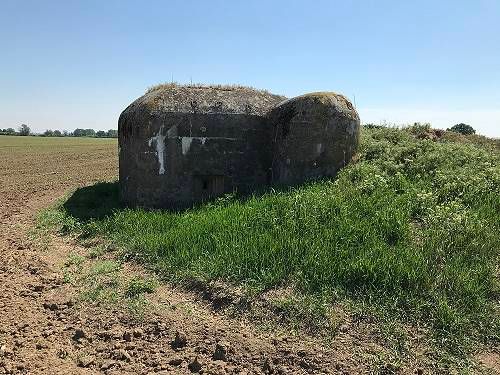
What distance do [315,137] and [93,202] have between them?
5029mm

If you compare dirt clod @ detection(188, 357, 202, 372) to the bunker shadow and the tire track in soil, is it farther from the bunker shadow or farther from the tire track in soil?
the bunker shadow

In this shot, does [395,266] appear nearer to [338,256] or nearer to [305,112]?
[338,256]

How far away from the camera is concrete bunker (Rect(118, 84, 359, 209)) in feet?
27.1

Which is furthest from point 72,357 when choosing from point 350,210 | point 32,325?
point 350,210

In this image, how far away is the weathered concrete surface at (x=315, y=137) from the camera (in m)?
8.18

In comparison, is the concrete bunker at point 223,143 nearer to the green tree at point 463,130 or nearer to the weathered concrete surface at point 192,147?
the weathered concrete surface at point 192,147

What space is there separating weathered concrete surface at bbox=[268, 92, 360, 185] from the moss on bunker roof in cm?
98

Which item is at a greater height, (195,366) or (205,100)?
(205,100)

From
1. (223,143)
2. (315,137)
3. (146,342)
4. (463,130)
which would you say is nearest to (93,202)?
(223,143)

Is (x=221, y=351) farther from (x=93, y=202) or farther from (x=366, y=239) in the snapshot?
(x=93, y=202)

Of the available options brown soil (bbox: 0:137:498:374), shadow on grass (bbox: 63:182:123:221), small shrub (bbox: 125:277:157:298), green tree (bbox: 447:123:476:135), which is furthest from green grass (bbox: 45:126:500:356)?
green tree (bbox: 447:123:476:135)

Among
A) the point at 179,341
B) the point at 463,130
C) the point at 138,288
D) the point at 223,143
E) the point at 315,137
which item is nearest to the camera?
the point at 179,341

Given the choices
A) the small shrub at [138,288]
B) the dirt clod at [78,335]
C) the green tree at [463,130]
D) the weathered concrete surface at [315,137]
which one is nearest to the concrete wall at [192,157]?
the weathered concrete surface at [315,137]

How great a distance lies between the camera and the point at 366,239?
566 cm
